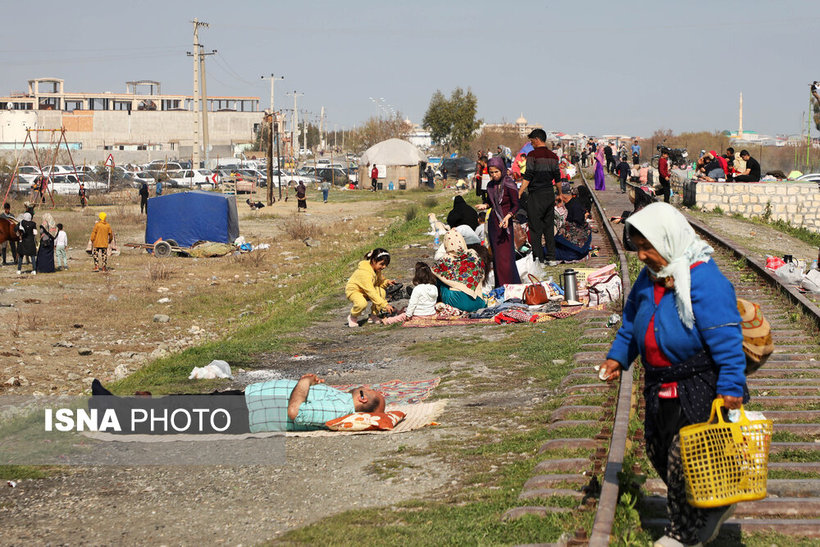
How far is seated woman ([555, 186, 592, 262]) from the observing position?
1705 cm

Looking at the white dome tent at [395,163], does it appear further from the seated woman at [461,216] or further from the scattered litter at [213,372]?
the scattered litter at [213,372]

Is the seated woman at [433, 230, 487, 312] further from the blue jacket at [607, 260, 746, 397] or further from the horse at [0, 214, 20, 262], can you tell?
the horse at [0, 214, 20, 262]

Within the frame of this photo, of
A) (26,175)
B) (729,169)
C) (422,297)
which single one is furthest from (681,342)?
(26,175)

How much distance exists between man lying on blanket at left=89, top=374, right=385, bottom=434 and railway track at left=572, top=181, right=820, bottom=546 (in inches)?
63.1

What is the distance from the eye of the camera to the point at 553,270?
1619 centimetres

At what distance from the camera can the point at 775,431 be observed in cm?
695

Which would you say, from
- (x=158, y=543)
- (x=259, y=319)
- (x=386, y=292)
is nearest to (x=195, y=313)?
(x=259, y=319)

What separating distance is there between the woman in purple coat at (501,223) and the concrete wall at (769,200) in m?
13.7

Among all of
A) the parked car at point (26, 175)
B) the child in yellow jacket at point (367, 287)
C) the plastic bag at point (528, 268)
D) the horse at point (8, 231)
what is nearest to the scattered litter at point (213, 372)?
the child in yellow jacket at point (367, 287)

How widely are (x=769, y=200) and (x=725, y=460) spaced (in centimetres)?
2376

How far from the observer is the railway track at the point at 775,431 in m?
5.00

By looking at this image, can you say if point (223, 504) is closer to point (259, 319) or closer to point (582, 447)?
point (582, 447)

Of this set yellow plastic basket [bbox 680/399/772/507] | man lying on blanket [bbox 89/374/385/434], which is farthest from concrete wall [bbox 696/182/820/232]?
yellow plastic basket [bbox 680/399/772/507]

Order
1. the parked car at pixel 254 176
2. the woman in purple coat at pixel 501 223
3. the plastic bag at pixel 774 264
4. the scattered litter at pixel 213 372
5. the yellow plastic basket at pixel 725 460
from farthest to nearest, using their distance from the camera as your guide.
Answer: the parked car at pixel 254 176 → the plastic bag at pixel 774 264 → the woman in purple coat at pixel 501 223 → the scattered litter at pixel 213 372 → the yellow plastic basket at pixel 725 460
